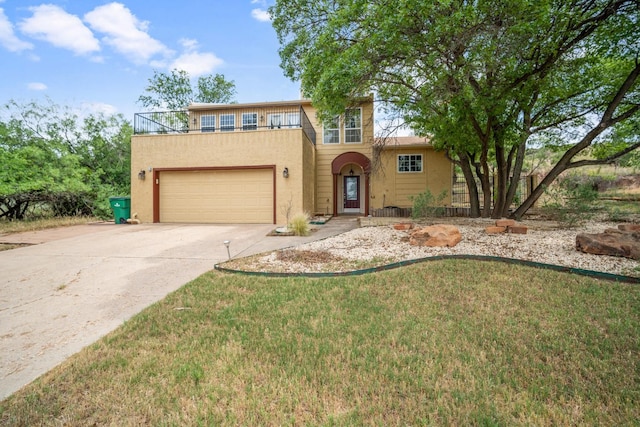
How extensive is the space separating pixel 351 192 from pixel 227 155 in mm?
6945

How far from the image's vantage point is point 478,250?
5.75 m

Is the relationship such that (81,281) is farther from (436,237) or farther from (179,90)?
(179,90)

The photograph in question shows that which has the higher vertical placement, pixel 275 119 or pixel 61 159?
pixel 275 119

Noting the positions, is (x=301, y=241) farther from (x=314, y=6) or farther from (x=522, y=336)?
(x=314, y=6)

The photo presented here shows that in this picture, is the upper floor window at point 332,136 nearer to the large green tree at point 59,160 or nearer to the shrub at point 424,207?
the shrub at point 424,207

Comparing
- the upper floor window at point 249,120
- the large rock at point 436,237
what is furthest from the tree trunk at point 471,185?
the upper floor window at point 249,120

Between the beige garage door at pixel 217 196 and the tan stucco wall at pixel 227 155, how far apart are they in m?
0.42

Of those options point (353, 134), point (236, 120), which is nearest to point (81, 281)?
point (236, 120)

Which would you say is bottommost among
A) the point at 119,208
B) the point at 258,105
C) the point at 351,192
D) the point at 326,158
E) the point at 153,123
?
the point at 119,208

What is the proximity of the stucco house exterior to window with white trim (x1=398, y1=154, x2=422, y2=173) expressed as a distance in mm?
46

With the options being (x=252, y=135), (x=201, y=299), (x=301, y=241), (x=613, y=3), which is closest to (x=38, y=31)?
(x=252, y=135)

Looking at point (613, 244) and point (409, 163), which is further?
point (409, 163)

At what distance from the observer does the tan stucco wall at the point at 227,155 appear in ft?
38.7

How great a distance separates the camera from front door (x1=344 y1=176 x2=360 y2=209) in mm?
16406
